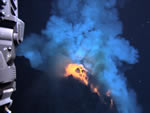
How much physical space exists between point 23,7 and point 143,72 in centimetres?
1967

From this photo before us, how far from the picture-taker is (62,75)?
14.1m

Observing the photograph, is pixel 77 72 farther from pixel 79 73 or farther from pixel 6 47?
pixel 6 47

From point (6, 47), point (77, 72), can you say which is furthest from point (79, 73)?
point (6, 47)

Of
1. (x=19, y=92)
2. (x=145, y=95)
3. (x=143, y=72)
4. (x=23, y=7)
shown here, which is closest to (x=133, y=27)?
(x=143, y=72)

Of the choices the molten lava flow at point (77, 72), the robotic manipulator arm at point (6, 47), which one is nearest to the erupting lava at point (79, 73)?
the molten lava flow at point (77, 72)

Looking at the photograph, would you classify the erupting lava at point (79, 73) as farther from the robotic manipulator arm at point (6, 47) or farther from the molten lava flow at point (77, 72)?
the robotic manipulator arm at point (6, 47)

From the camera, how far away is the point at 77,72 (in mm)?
15312

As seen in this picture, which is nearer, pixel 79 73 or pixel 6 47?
pixel 6 47

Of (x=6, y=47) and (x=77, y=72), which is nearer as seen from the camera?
(x=6, y=47)

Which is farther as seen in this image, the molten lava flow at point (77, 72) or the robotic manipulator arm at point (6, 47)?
the molten lava flow at point (77, 72)

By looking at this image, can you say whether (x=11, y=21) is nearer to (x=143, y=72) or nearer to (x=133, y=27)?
(x=133, y=27)

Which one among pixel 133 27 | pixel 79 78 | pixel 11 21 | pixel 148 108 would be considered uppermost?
pixel 133 27

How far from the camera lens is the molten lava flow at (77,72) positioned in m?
14.8

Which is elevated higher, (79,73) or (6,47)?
(6,47)
